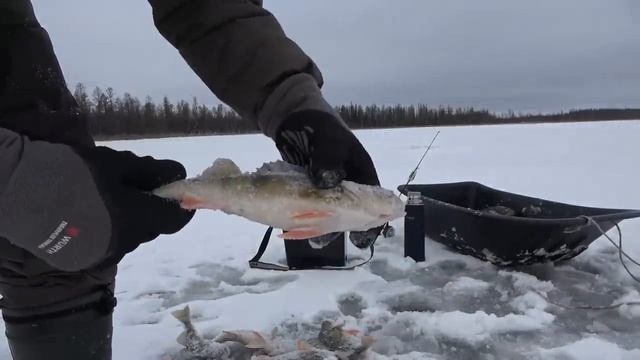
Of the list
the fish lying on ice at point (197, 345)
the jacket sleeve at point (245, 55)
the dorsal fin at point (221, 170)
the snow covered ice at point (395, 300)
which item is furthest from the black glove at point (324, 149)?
the snow covered ice at point (395, 300)

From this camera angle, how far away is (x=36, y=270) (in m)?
2.01

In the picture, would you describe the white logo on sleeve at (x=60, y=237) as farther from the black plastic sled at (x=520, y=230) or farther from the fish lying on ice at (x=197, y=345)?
the black plastic sled at (x=520, y=230)

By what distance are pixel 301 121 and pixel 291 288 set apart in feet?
6.27

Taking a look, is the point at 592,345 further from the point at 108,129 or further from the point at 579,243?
the point at 108,129

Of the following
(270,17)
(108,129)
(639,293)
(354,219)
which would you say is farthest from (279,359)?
(108,129)

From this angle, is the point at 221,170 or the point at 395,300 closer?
the point at 221,170

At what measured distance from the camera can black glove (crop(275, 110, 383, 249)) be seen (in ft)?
5.83

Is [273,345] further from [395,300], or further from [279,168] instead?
[279,168]

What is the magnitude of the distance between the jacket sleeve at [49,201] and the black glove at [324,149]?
2.32ft

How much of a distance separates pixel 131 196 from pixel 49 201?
0.21 m

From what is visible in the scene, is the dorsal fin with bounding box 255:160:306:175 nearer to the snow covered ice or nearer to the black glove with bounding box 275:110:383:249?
the black glove with bounding box 275:110:383:249

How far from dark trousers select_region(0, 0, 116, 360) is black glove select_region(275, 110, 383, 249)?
0.88 metres

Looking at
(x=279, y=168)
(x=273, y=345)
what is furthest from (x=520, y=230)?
(x=279, y=168)

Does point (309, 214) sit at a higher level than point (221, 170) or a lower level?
lower
